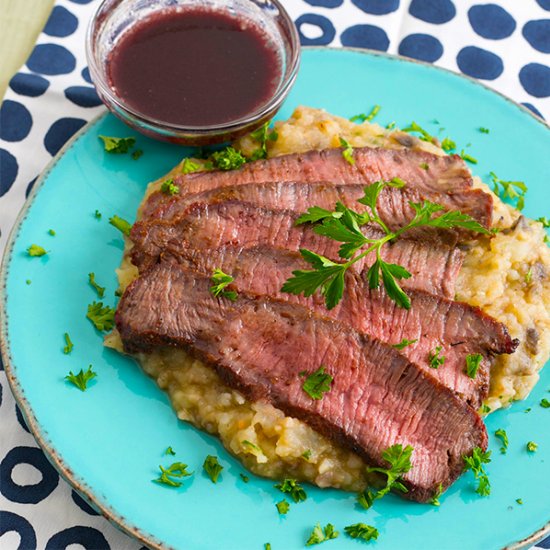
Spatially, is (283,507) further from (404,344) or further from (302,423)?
(404,344)

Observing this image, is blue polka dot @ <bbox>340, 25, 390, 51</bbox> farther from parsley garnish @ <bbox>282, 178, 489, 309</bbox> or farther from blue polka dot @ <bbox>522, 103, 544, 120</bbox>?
parsley garnish @ <bbox>282, 178, 489, 309</bbox>

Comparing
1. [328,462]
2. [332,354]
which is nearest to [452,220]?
[332,354]

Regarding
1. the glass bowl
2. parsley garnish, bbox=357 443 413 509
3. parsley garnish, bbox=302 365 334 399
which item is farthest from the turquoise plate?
parsley garnish, bbox=302 365 334 399

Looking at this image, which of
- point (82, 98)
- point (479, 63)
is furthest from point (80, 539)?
point (479, 63)

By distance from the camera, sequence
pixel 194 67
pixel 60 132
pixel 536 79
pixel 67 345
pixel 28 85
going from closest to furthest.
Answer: pixel 67 345 < pixel 194 67 < pixel 60 132 < pixel 28 85 < pixel 536 79

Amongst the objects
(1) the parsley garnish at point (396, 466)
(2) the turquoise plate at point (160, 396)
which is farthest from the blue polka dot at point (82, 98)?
(1) the parsley garnish at point (396, 466)
